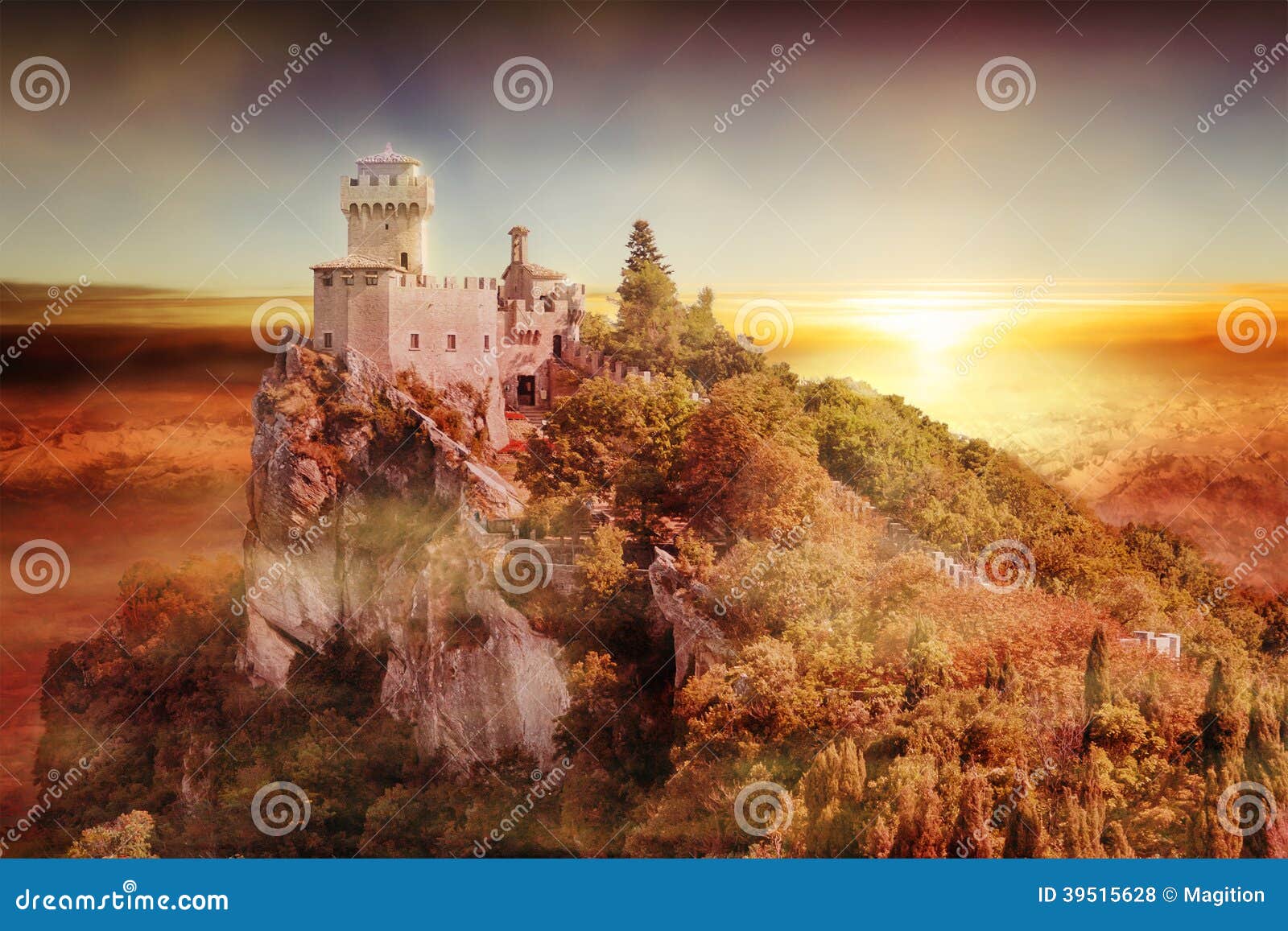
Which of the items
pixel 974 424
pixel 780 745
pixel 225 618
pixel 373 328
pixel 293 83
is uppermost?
pixel 293 83

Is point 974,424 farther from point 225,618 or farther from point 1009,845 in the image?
point 225,618

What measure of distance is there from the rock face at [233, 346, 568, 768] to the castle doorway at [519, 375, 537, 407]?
1.12 m

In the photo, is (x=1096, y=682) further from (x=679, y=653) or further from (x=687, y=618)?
(x=679, y=653)

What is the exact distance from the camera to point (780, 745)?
13828 millimetres

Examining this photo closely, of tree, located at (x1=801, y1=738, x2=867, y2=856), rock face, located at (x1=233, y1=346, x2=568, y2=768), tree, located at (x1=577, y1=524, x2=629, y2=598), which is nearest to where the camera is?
tree, located at (x1=801, y1=738, x2=867, y2=856)

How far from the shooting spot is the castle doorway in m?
18.8

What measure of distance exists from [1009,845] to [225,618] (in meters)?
10.5

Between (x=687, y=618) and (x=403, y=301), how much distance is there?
5.43 metres

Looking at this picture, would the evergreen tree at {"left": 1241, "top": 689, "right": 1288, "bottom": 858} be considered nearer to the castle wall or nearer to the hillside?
the hillside

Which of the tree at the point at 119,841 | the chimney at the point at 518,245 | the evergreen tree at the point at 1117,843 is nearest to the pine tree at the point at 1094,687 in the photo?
the evergreen tree at the point at 1117,843

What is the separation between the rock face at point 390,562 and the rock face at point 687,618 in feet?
4.27

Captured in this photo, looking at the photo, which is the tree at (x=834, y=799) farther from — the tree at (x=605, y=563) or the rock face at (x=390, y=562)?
the rock face at (x=390, y=562)

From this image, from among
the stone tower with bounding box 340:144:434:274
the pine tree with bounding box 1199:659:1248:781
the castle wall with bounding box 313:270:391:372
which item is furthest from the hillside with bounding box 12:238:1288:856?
the stone tower with bounding box 340:144:434:274

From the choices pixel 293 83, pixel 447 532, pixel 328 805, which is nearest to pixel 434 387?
pixel 447 532
